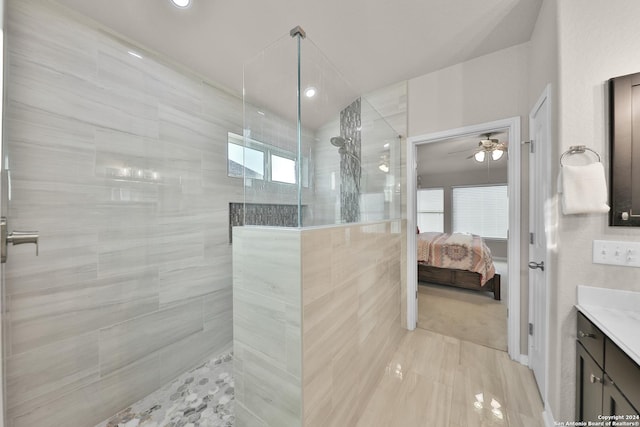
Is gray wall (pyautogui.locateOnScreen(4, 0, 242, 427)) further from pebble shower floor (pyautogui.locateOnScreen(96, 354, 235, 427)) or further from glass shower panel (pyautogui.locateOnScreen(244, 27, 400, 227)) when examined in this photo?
glass shower panel (pyautogui.locateOnScreen(244, 27, 400, 227))

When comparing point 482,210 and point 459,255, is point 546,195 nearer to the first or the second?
point 459,255

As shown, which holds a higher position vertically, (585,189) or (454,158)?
(454,158)

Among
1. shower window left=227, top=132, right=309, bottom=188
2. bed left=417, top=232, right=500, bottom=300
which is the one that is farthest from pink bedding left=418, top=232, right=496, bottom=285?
shower window left=227, top=132, right=309, bottom=188

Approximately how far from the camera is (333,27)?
5.63ft

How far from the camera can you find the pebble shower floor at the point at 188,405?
5.01ft

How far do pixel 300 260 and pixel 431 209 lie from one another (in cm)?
684

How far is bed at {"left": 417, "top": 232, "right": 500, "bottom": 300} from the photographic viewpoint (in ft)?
11.3

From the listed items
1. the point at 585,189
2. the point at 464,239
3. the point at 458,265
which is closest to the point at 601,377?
the point at 585,189

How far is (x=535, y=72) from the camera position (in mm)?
1730

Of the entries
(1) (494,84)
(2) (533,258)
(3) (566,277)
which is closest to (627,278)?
(3) (566,277)

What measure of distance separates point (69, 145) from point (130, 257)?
813 mm

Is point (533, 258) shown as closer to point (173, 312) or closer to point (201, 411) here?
point (201, 411)

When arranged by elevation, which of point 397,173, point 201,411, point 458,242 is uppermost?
point 397,173

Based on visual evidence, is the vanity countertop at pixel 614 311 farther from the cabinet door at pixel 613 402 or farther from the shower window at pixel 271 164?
the shower window at pixel 271 164
